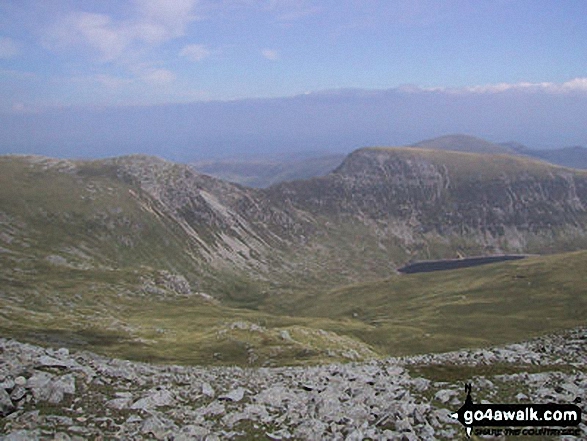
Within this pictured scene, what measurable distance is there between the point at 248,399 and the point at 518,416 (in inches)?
729

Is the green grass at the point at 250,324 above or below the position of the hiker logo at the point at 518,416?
below

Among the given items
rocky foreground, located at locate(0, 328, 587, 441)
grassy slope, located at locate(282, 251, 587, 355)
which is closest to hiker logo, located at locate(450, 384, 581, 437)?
rocky foreground, located at locate(0, 328, 587, 441)

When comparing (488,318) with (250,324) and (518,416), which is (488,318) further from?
(518,416)

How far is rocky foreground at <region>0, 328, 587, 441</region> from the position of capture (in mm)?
27828

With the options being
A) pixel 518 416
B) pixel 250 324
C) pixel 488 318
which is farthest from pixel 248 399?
pixel 488 318

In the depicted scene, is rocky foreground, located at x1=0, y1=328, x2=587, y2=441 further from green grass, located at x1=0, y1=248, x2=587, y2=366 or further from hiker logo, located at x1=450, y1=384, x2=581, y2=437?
green grass, located at x1=0, y1=248, x2=587, y2=366

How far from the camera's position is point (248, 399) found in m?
35.6

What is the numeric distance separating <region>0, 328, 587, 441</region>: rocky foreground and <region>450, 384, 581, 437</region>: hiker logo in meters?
0.80

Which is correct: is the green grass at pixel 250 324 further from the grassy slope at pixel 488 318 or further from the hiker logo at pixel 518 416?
the hiker logo at pixel 518 416

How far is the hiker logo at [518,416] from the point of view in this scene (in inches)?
1139

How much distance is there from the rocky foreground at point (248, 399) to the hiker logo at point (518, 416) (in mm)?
802

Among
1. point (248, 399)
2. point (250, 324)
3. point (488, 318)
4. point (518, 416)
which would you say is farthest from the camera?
point (488, 318)

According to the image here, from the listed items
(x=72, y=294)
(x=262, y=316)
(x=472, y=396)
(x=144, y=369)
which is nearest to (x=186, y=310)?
(x=262, y=316)

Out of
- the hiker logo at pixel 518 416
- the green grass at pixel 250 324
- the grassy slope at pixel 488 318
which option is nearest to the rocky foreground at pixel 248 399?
the hiker logo at pixel 518 416
